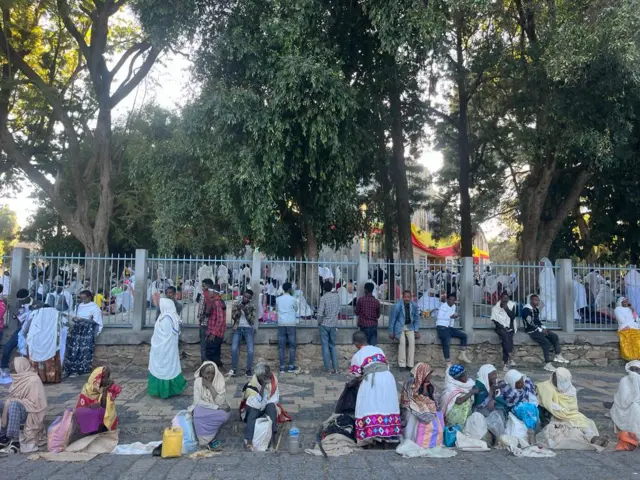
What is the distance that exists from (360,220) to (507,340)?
7.17 meters

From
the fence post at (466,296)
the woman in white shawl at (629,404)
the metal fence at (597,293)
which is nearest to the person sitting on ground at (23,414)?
the woman in white shawl at (629,404)

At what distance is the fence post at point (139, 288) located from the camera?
390 inches

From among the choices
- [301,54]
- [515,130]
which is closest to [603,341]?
[515,130]

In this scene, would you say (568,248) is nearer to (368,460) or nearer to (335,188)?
(335,188)

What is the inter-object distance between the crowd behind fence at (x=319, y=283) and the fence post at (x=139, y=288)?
2cm

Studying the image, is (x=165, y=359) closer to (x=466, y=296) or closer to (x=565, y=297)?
(x=466, y=296)

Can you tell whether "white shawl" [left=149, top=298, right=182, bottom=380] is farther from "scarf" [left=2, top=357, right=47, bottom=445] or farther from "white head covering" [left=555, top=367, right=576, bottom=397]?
"white head covering" [left=555, top=367, right=576, bottom=397]

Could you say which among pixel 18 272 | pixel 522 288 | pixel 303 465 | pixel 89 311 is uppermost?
pixel 18 272

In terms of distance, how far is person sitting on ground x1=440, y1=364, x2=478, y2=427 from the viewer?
20.4ft

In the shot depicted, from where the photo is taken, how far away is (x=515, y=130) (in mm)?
13922

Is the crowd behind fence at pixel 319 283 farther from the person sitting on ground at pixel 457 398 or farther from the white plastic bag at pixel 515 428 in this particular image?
the white plastic bag at pixel 515 428

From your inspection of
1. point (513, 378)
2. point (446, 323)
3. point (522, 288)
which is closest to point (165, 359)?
point (513, 378)

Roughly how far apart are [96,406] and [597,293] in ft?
34.9

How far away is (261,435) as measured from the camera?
5.91m
